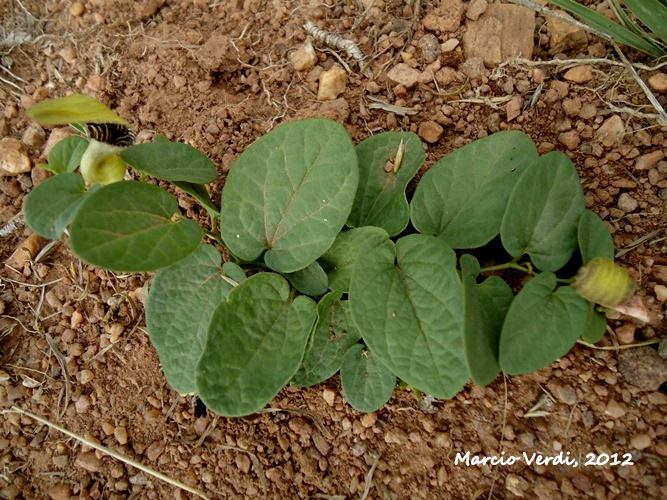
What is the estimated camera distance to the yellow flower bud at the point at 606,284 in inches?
50.6

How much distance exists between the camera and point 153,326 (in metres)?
1.46

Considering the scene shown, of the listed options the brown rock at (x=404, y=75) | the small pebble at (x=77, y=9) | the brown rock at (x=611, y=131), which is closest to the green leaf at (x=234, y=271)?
the brown rock at (x=404, y=75)

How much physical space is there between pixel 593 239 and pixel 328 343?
0.77m

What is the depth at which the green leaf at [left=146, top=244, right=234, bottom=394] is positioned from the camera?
4.74 feet

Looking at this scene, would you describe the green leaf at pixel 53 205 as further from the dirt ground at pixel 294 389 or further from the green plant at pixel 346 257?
the dirt ground at pixel 294 389

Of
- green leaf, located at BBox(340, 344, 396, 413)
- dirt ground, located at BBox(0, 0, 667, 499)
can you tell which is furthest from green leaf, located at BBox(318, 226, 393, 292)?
dirt ground, located at BBox(0, 0, 667, 499)

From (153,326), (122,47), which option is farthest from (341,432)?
(122,47)

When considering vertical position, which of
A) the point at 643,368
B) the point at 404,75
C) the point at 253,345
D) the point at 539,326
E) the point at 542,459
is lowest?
the point at 542,459

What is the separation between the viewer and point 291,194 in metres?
1.50

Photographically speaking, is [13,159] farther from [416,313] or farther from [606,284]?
[606,284]

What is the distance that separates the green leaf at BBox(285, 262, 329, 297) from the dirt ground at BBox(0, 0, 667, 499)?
12.2 inches

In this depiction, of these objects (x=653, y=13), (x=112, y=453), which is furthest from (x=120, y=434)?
(x=653, y=13)

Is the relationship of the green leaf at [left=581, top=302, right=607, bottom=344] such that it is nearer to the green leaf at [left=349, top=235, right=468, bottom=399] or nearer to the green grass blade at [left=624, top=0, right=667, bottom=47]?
the green leaf at [left=349, top=235, right=468, bottom=399]

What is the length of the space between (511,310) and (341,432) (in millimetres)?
630
